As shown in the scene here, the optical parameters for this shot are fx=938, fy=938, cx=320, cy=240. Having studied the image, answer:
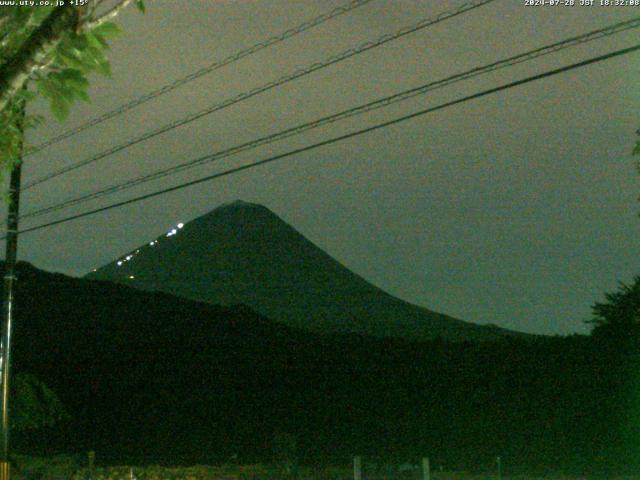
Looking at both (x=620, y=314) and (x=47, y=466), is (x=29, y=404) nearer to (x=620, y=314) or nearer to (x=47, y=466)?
(x=47, y=466)

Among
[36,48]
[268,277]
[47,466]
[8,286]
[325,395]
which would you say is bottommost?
[47,466]

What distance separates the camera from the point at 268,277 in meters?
86.5

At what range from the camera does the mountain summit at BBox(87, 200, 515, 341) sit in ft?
228

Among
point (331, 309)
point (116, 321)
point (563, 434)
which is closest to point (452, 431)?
point (563, 434)

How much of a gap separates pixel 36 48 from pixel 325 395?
65.8ft

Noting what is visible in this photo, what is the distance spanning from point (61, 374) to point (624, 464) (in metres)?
18.7

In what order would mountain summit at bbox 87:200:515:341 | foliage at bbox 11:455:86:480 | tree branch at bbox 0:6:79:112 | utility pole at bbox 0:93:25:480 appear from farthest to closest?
mountain summit at bbox 87:200:515:341 < foliage at bbox 11:455:86:480 < utility pole at bbox 0:93:25:480 < tree branch at bbox 0:6:79:112

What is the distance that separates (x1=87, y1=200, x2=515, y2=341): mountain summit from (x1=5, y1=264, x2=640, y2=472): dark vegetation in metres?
29.5

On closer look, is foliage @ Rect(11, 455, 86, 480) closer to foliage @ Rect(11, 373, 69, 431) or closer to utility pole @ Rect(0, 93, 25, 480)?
foliage @ Rect(11, 373, 69, 431)

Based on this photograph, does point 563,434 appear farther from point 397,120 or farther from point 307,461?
point 397,120

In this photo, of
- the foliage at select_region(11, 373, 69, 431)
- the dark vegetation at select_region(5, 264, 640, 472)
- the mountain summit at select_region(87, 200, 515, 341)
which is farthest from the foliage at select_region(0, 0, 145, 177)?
the mountain summit at select_region(87, 200, 515, 341)

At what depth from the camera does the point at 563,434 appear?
1864cm

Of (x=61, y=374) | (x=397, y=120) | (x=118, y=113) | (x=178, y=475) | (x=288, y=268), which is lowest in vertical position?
(x=178, y=475)

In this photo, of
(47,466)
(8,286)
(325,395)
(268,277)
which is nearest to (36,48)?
(8,286)
